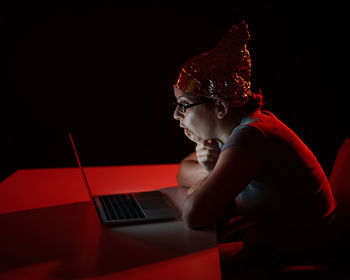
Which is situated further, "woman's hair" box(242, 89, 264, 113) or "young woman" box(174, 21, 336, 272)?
"woman's hair" box(242, 89, 264, 113)

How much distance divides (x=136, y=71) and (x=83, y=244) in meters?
1.93

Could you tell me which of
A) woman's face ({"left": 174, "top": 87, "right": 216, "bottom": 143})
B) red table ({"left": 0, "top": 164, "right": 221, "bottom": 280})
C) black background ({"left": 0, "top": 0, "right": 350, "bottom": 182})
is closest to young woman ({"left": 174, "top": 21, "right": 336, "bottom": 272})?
woman's face ({"left": 174, "top": 87, "right": 216, "bottom": 143})

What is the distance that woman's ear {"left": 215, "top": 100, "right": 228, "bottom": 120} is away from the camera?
4.42 feet

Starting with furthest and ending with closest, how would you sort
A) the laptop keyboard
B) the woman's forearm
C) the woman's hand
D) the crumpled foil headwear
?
1. the woman's forearm
2. the woman's hand
3. the crumpled foil headwear
4. the laptop keyboard

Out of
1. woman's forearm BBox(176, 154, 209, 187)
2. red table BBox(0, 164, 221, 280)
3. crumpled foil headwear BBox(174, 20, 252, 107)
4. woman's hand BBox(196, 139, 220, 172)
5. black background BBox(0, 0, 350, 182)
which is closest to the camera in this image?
red table BBox(0, 164, 221, 280)

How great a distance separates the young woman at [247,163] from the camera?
3.66 ft

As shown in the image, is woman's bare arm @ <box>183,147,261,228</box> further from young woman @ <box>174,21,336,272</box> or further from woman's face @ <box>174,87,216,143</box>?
woman's face @ <box>174,87,216,143</box>

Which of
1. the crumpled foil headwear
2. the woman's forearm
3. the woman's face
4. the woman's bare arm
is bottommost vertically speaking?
the woman's forearm

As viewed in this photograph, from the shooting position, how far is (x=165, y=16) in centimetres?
262

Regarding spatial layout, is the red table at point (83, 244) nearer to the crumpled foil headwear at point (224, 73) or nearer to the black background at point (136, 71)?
the crumpled foil headwear at point (224, 73)

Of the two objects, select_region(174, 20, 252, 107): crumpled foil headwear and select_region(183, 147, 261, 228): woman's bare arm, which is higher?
select_region(174, 20, 252, 107): crumpled foil headwear

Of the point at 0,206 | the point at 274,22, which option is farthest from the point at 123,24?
the point at 0,206

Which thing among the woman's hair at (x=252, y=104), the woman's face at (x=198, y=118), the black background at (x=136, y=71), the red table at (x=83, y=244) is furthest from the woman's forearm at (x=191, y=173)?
the black background at (x=136, y=71)

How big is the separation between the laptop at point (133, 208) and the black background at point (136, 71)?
134 centimetres
